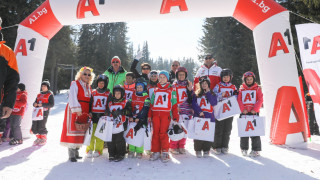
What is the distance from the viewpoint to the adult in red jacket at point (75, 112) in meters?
3.72

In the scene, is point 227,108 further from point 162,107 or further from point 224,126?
point 162,107

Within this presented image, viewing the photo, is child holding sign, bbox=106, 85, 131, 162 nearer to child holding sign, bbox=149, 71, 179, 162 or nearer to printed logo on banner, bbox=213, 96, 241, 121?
child holding sign, bbox=149, 71, 179, 162

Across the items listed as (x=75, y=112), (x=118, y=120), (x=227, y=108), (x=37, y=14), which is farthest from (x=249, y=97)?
(x=37, y=14)

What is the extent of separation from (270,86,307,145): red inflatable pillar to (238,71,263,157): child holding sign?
0.95 meters

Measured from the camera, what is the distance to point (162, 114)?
3.92 meters

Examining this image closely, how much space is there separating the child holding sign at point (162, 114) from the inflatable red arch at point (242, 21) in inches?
94.0

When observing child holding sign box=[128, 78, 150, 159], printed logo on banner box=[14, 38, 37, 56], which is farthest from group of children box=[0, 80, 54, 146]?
child holding sign box=[128, 78, 150, 159]

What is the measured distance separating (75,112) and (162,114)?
5.26 ft

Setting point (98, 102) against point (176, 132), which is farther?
point (98, 102)

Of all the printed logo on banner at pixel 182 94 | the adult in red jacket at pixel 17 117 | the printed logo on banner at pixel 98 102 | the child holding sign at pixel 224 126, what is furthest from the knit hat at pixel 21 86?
the child holding sign at pixel 224 126

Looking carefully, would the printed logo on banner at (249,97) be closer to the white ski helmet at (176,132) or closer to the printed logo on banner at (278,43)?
the printed logo on banner at (278,43)

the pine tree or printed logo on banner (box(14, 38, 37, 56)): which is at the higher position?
the pine tree

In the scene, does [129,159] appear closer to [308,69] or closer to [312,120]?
[308,69]

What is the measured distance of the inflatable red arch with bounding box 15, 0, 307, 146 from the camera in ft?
15.6
